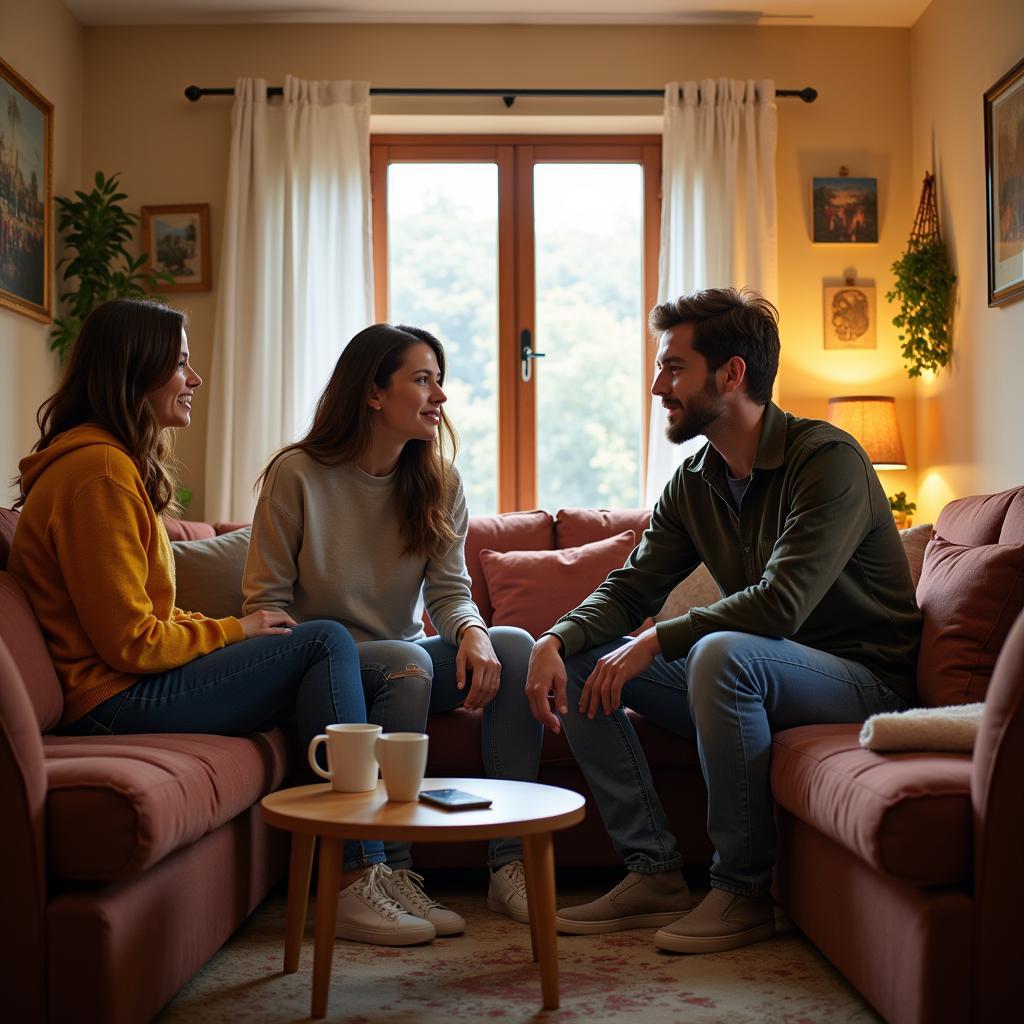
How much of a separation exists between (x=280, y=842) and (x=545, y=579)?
1.08 meters

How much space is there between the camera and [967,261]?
3885 mm

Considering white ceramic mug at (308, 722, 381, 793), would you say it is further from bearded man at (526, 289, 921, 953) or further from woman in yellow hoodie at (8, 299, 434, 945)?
bearded man at (526, 289, 921, 953)

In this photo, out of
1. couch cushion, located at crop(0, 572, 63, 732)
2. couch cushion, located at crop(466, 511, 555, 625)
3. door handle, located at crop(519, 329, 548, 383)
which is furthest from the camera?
door handle, located at crop(519, 329, 548, 383)

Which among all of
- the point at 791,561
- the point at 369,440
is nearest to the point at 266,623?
the point at 369,440

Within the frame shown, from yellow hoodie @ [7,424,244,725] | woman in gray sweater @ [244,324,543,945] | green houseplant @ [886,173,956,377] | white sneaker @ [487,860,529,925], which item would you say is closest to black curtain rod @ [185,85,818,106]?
green houseplant @ [886,173,956,377]

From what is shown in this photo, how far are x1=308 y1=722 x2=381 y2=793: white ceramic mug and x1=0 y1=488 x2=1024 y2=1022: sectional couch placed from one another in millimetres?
196

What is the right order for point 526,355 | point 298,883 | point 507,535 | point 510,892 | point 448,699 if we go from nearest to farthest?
point 298,883 < point 510,892 < point 448,699 < point 507,535 < point 526,355

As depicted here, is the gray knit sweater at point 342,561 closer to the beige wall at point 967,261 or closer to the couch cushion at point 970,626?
the couch cushion at point 970,626

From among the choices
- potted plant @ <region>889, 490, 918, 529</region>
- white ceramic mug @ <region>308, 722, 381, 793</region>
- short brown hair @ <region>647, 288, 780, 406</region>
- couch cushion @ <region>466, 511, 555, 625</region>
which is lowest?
white ceramic mug @ <region>308, 722, 381, 793</region>

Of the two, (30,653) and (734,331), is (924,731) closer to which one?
(734,331)

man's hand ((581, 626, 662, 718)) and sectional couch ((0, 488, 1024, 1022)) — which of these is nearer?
sectional couch ((0, 488, 1024, 1022))

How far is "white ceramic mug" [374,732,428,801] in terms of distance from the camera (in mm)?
1695

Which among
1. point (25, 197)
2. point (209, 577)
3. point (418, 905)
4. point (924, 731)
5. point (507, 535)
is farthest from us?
point (25, 197)

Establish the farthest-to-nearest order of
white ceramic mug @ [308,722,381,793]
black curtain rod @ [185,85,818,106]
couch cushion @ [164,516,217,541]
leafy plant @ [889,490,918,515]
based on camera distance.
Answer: black curtain rod @ [185,85,818,106]
leafy plant @ [889,490,918,515]
couch cushion @ [164,516,217,541]
white ceramic mug @ [308,722,381,793]
